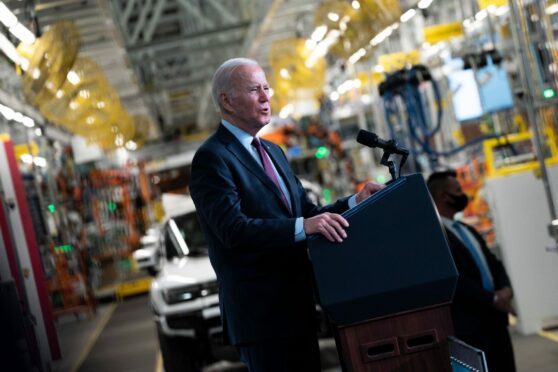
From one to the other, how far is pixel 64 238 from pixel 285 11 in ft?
19.7

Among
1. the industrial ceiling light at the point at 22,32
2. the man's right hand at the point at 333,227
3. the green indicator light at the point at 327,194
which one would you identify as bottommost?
the green indicator light at the point at 327,194

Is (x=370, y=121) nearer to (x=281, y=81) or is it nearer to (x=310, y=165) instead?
(x=310, y=165)

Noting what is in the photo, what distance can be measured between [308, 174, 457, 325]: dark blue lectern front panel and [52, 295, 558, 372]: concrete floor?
444 centimetres

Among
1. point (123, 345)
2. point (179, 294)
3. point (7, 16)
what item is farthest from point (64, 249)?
point (179, 294)

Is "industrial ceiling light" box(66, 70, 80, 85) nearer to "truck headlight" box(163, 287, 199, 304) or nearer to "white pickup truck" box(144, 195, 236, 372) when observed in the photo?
"white pickup truck" box(144, 195, 236, 372)

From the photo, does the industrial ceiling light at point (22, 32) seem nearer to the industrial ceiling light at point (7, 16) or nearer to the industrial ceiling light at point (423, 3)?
the industrial ceiling light at point (7, 16)

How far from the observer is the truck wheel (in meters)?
8.91

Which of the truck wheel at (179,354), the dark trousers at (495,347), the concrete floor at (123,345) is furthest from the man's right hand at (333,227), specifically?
the truck wheel at (179,354)

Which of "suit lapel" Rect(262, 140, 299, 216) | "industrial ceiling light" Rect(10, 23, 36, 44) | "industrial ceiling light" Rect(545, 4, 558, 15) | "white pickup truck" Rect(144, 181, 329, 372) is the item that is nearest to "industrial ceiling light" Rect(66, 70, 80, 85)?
"industrial ceiling light" Rect(10, 23, 36, 44)

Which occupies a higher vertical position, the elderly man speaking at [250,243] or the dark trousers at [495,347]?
the elderly man speaking at [250,243]

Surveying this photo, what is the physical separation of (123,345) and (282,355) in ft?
33.9

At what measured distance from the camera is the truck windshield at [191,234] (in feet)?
32.6

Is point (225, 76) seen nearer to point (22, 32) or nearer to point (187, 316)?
point (187, 316)

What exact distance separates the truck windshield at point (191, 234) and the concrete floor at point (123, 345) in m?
1.15
